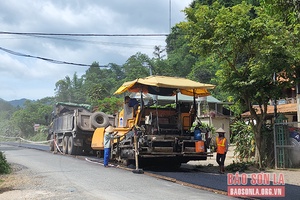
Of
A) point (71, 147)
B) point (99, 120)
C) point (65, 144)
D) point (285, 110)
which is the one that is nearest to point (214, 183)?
point (99, 120)

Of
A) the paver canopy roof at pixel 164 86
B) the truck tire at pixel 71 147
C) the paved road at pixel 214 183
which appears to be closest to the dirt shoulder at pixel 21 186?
the paved road at pixel 214 183

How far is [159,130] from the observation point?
12398 millimetres

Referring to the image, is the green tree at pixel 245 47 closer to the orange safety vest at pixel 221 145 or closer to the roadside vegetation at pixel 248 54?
the roadside vegetation at pixel 248 54

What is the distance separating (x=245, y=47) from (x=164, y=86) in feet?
10.3

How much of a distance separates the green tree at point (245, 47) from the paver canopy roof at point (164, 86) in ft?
3.02

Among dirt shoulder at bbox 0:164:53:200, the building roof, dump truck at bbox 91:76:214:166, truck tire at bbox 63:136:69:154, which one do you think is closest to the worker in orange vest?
dump truck at bbox 91:76:214:166

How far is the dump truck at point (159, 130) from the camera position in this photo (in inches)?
468

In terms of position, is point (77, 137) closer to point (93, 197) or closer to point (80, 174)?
point (80, 174)

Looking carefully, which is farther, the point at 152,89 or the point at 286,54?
the point at 152,89

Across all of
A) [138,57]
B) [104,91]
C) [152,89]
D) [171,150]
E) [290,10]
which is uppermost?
[138,57]

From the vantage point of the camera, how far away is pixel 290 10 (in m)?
7.39

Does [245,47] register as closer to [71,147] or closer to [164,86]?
[164,86]

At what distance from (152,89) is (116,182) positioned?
170 inches

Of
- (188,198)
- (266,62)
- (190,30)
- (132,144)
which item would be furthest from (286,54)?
(188,198)
